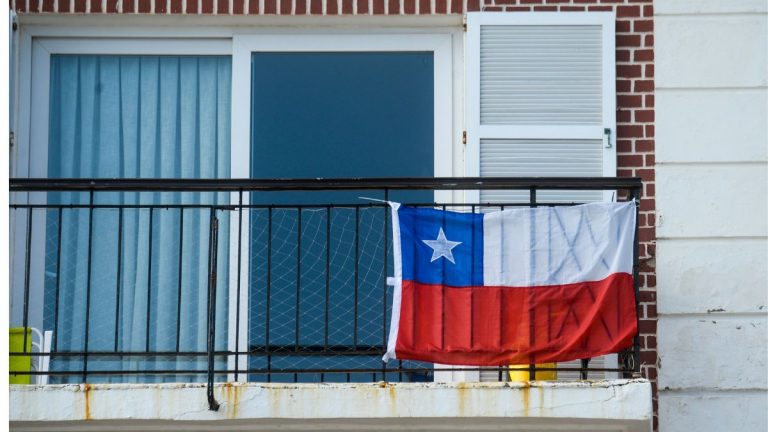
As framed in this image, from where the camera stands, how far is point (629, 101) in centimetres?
959

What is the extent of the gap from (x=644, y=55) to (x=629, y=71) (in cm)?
12

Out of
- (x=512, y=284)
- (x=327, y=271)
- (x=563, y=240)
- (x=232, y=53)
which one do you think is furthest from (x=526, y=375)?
(x=232, y=53)

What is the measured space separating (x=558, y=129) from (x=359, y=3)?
131 cm

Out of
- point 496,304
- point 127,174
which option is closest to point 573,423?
point 496,304

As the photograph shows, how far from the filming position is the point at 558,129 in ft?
31.3

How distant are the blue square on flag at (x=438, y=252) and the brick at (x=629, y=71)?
1.61 metres

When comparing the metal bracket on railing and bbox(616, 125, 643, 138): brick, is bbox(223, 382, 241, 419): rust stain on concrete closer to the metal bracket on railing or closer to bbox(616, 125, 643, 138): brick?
the metal bracket on railing

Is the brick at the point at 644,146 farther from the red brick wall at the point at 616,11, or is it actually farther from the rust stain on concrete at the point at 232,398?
the rust stain on concrete at the point at 232,398

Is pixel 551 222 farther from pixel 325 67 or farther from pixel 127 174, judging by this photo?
pixel 127 174

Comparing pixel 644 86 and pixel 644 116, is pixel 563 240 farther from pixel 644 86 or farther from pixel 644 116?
pixel 644 86

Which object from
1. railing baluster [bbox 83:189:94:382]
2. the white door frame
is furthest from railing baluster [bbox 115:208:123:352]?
the white door frame

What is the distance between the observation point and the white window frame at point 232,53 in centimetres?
970

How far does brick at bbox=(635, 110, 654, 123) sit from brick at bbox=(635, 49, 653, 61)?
297 mm

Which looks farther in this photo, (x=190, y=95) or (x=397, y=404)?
(x=190, y=95)
